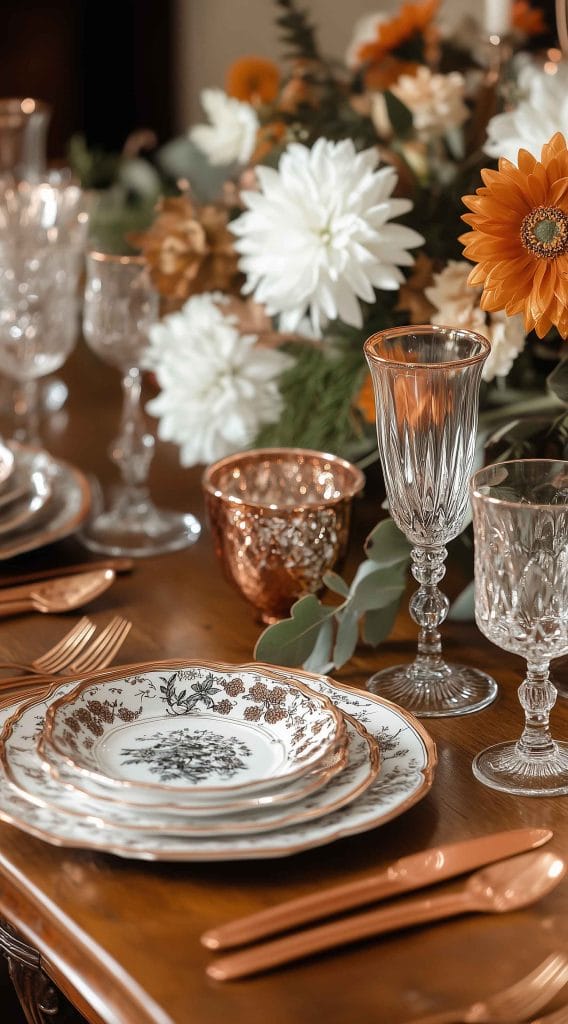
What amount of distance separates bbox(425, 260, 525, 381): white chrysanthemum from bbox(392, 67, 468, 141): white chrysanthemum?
33cm

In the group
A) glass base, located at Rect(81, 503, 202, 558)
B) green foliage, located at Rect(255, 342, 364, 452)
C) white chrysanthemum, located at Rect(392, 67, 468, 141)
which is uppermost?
white chrysanthemum, located at Rect(392, 67, 468, 141)

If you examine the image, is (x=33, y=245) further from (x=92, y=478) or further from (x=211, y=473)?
(x=211, y=473)

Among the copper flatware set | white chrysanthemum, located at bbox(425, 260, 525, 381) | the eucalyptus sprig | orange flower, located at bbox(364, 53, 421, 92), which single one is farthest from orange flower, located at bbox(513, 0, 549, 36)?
the copper flatware set

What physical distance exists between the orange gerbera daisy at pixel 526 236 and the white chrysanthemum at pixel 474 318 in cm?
15

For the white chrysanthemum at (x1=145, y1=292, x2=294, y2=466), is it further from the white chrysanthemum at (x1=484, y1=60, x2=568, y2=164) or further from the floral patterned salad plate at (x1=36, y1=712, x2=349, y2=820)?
the floral patterned salad plate at (x1=36, y1=712, x2=349, y2=820)

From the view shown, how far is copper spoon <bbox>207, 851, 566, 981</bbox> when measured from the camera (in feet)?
1.86

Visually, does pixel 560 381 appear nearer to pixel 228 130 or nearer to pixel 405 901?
pixel 405 901

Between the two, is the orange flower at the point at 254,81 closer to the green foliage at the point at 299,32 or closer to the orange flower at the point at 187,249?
the green foliage at the point at 299,32

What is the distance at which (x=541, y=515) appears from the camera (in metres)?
0.70

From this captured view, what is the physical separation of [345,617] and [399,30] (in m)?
0.85

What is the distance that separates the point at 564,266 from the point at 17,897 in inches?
18.2

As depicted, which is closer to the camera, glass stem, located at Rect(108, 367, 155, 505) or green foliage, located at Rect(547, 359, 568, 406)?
green foliage, located at Rect(547, 359, 568, 406)

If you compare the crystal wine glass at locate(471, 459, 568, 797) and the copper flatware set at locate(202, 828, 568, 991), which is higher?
the crystal wine glass at locate(471, 459, 568, 797)

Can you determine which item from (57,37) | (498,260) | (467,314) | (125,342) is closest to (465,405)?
(498,260)
